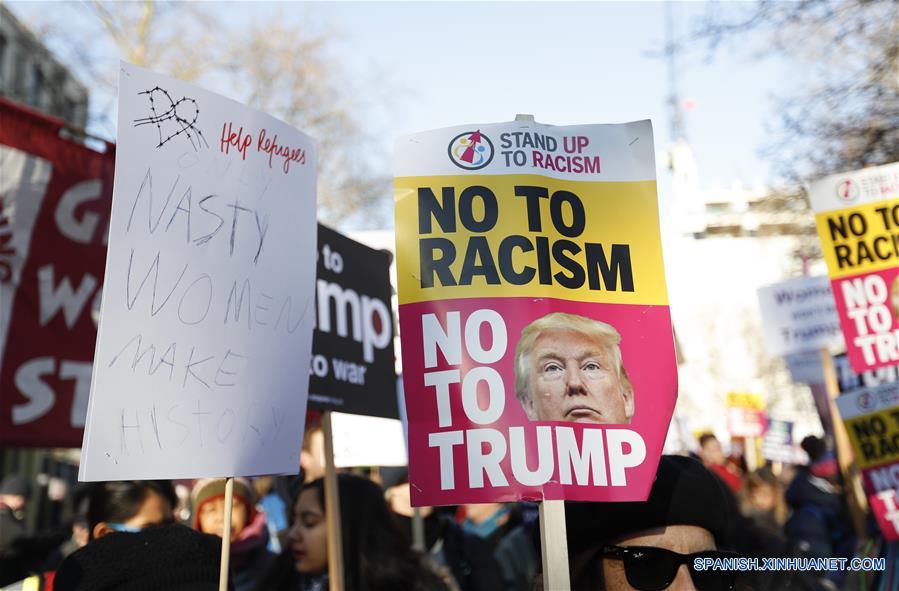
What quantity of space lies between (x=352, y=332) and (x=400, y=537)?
105 cm

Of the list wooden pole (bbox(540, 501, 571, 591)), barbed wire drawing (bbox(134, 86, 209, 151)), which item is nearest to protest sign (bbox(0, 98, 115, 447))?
barbed wire drawing (bbox(134, 86, 209, 151))

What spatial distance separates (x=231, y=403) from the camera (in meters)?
2.90

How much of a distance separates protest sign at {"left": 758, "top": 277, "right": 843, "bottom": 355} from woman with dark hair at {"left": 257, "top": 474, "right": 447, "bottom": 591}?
214 inches

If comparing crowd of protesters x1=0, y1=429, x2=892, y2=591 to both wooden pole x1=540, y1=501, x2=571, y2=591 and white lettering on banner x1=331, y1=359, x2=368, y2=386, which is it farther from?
white lettering on banner x1=331, y1=359, x2=368, y2=386

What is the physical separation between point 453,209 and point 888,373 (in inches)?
193

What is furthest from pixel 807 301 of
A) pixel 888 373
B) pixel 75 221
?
pixel 75 221

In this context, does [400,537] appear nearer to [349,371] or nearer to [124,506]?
[349,371]

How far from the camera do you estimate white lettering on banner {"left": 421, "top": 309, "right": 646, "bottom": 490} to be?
2756 millimetres

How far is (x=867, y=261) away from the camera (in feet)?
17.3

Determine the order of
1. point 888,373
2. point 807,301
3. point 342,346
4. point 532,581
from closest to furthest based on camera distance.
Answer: point 532,581 → point 342,346 → point 888,373 → point 807,301

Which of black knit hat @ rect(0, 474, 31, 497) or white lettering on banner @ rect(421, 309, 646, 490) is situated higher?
black knit hat @ rect(0, 474, 31, 497)

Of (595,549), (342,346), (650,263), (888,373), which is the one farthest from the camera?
(888,373)

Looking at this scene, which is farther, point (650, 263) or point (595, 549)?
point (650, 263)

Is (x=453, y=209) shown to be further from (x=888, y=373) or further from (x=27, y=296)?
(x=888, y=373)
